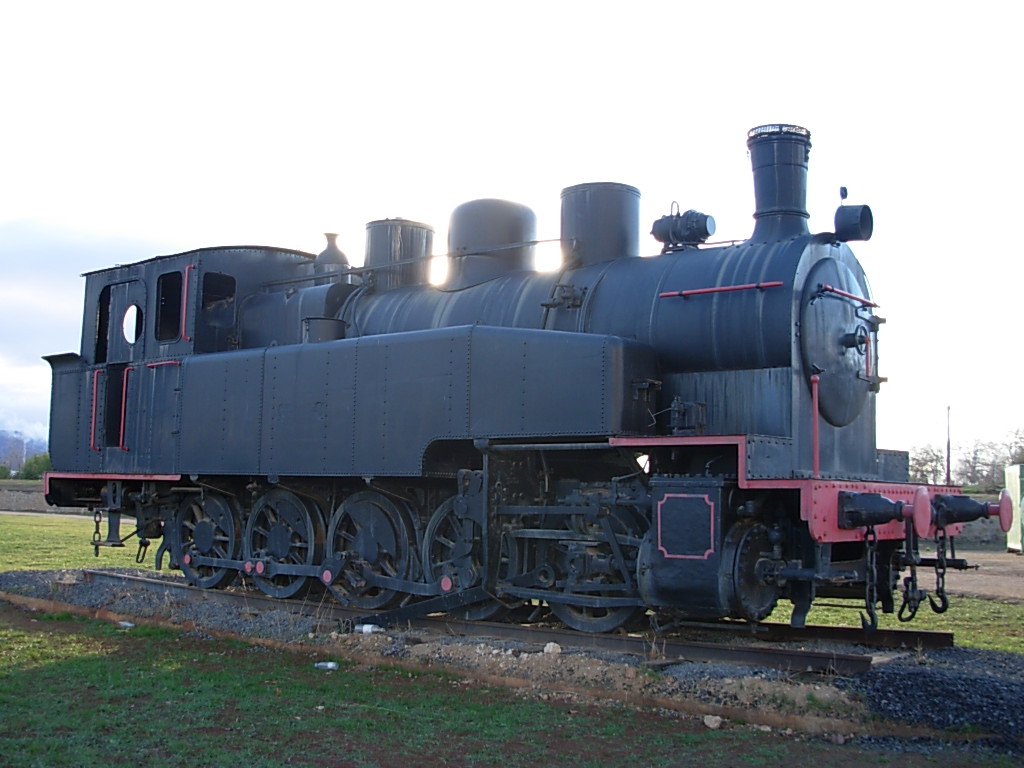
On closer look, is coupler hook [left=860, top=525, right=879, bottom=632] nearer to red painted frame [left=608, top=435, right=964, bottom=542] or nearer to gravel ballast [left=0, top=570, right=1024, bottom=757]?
red painted frame [left=608, top=435, right=964, bottom=542]

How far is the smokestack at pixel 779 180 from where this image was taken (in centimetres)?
875

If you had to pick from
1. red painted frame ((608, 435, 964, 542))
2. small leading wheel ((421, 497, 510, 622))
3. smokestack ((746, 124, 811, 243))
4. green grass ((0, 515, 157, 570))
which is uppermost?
smokestack ((746, 124, 811, 243))

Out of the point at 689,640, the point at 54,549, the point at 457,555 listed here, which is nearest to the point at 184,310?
the point at 457,555

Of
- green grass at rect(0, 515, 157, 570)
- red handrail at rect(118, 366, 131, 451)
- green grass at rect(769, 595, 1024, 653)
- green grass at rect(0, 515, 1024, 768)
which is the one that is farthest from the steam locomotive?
green grass at rect(0, 515, 157, 570)

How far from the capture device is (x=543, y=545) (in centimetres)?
883

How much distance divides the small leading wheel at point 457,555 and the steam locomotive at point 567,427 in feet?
0.07

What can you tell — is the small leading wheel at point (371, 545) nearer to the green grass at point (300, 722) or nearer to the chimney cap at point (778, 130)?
the green grass at point (300, 722)

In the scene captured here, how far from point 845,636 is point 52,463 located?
33.3 feet

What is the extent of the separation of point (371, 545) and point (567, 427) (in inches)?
115

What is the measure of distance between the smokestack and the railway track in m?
3.33

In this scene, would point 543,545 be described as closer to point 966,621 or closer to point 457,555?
point 457,555

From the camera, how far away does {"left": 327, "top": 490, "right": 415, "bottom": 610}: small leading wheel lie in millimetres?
9977

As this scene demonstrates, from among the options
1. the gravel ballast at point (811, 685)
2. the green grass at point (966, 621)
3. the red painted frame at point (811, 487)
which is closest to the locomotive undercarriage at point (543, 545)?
the red painted frame at point (811, 487)

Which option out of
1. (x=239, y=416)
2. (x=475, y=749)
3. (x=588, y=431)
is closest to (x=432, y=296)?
(x=239, y=416)
